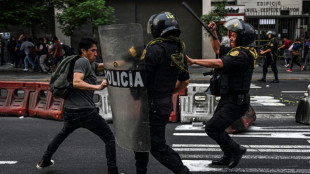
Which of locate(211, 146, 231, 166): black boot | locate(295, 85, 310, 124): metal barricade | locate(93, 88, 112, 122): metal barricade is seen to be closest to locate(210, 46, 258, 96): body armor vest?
locate(211, 146, 231, 166): black boot

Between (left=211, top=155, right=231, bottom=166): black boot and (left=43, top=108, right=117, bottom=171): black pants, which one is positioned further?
(left=211, top=155, right=231, bottom=166): black boot

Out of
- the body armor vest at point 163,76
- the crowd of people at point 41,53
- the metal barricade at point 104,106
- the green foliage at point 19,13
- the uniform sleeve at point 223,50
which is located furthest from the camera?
the green foliage at point 19,13

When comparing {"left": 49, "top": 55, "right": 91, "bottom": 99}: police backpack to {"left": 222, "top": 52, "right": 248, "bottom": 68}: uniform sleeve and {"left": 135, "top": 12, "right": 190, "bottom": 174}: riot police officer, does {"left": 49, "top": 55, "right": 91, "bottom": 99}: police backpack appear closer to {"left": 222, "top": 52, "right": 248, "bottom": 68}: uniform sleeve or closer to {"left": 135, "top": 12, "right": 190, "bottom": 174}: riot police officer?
{"left": 135, "top": 12, "right": 190, "bottom": 174}: riot police officer

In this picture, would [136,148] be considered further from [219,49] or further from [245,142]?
[245,142]

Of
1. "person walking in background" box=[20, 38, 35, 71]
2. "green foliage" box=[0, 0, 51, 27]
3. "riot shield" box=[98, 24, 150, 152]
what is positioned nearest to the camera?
"riot shield" box=[98, 24, 150, 152]

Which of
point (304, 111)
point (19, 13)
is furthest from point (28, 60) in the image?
point (304, 111)

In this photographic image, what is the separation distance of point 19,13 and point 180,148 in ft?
47.9

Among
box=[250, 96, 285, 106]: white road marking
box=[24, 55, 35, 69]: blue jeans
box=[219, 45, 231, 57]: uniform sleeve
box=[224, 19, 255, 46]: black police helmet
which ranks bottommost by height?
box=[250, 96, 285, 106]: white road marking

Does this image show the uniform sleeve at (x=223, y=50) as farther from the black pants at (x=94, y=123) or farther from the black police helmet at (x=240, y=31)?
the black pants at (x=94, y=123)

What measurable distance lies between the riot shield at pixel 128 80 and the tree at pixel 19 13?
1568 centimetres

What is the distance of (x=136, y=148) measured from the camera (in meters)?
3.67

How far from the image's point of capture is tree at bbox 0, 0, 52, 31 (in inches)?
710

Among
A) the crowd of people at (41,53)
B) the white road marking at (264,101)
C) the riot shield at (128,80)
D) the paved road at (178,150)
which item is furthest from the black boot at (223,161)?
the crowd of people at (41,53)

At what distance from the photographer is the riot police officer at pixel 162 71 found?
356 centimetres
